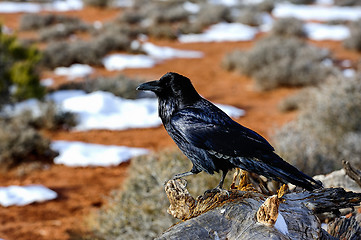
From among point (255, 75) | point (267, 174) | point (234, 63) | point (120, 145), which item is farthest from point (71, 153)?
point (234, 63)

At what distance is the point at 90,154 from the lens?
25.5 ft

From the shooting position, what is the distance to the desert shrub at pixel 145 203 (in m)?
4.19

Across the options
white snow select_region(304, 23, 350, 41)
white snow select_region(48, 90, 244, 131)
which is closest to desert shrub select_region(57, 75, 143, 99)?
white snow select_region(48, 90, 244, 131)

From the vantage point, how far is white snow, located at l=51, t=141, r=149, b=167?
7.48 meters

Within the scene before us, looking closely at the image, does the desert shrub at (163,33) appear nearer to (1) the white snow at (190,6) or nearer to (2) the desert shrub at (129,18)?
(2) the desert shrub at (129,18)

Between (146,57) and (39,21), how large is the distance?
35.2ft

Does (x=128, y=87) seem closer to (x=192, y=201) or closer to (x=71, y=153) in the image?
(x=71, y=153)

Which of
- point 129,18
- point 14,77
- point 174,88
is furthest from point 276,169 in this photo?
point 129,18

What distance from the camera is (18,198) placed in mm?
6121

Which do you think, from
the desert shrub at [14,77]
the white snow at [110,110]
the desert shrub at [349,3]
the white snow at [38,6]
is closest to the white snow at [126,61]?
the white snow at [110,110]

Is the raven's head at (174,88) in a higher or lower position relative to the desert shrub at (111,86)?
higher

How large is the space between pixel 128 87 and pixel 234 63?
518 centimetres

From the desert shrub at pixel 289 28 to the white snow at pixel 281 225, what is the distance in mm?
19610

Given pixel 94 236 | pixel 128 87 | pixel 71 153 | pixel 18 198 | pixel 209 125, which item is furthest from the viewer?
pixel 128 87
